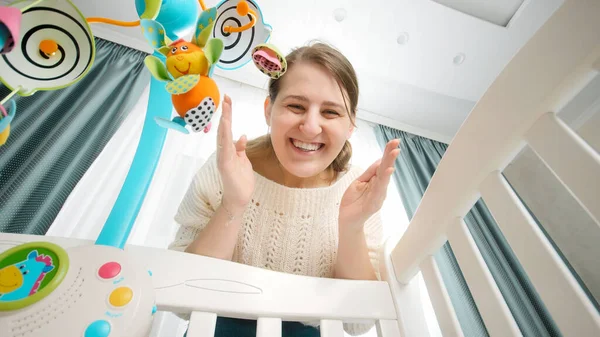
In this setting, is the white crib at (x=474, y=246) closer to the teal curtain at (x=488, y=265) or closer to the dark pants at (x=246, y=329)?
the dark pants at (x=246, y=329)

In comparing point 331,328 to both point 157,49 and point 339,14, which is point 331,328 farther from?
point 339,14

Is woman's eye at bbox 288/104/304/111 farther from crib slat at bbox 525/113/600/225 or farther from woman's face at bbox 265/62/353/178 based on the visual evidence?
crib slat at bbox 525/113/600/225

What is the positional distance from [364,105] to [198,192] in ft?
5.27

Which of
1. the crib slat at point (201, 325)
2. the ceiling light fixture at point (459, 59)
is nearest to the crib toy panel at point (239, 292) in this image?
the crib slat at point (201, 325)

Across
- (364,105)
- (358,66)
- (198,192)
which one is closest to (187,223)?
(198,192)

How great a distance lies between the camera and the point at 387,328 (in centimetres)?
46

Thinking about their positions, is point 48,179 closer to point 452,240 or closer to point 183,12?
point 183,12

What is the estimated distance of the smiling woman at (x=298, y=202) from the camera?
606 mm

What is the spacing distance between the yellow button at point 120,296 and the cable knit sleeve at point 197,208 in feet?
1.40

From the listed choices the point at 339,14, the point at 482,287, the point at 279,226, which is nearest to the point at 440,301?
the point at 482,287

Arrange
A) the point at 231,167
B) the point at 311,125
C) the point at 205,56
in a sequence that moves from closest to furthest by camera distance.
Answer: the point at 205,56 → the point at 231,167 → the point at 311,125

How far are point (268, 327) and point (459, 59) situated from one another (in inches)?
75.3

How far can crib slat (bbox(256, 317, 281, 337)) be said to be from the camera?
409mm

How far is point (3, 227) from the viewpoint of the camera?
3.21 ft
